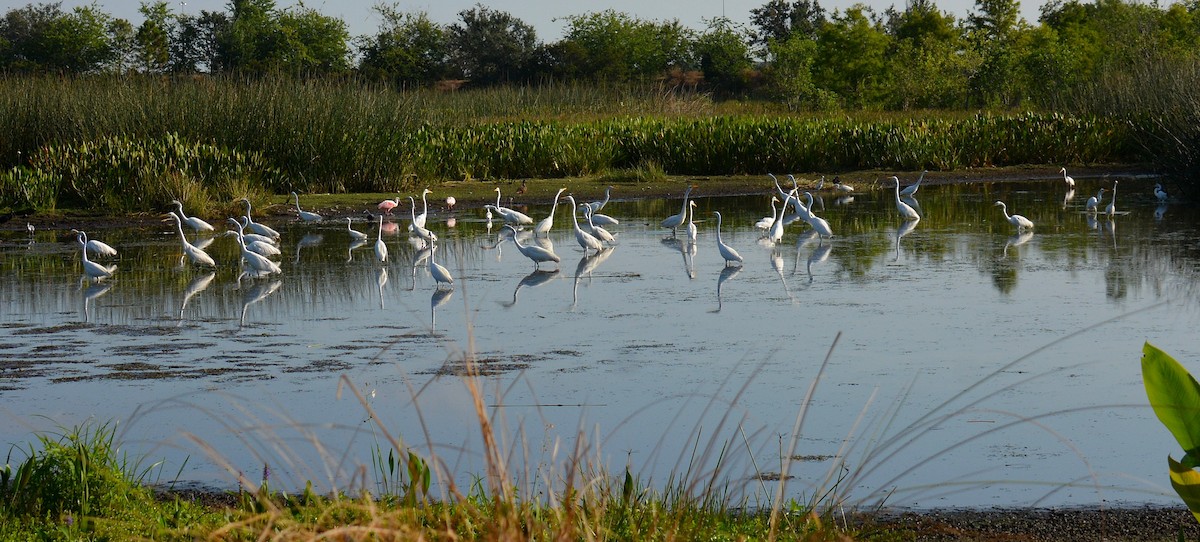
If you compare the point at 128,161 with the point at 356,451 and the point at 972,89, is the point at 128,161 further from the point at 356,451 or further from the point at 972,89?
the point at 972,89

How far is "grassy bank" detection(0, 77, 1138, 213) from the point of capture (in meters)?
22.0

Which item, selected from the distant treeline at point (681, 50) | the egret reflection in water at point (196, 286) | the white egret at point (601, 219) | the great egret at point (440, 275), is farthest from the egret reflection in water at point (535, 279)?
the distant treeline at point (681, 50)

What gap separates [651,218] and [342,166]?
23.2 ft

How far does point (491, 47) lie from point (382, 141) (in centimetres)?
5272

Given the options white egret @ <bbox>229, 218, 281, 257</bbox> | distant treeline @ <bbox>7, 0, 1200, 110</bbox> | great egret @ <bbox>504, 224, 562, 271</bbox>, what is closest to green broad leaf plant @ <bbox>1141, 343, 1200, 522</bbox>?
great egret @ <bbox>504, 224, 562, 271</bbox>

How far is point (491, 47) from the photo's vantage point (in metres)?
77.6

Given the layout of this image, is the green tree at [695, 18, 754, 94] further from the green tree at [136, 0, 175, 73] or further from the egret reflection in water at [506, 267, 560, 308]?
the egret reflection in water at [506, 267, 560, 308]

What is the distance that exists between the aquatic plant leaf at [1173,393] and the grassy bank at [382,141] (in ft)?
61.9

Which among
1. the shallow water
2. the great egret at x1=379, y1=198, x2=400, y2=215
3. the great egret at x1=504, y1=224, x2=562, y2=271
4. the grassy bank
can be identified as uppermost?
the grassy bank

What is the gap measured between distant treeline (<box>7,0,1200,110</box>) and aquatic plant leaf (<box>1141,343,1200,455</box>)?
4569 cm

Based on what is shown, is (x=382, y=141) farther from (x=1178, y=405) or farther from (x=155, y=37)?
(x=155, y=37)

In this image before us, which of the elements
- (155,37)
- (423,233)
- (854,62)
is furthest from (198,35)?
(423,233)

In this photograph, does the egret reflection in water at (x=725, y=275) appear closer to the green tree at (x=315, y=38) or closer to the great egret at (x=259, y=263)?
the great egret at (x=259, y=263)

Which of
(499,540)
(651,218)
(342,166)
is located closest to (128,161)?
(342,166)
